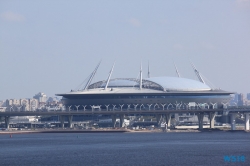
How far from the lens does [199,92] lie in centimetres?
19825

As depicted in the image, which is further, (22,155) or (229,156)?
(22,155)

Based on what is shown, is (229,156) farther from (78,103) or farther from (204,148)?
(78,103)

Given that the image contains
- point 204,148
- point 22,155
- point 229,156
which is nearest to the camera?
point 229,156

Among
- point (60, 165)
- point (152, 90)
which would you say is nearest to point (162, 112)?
point (152, 90)

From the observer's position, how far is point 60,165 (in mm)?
75000

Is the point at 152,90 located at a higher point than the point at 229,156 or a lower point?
higher

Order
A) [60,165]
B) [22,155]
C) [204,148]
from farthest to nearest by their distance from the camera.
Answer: [204,148], [22,155], [60,165]

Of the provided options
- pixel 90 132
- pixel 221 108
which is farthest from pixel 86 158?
pixel 221 108

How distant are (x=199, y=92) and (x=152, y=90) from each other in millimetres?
12964

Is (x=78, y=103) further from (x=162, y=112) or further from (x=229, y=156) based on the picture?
(x=229, y=156)

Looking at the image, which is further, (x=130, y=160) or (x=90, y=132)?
(x=90, y=132)

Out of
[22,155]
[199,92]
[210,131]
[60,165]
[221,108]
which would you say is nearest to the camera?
[60,165]

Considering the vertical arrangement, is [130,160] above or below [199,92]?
below

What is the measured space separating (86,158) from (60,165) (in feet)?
26.3
